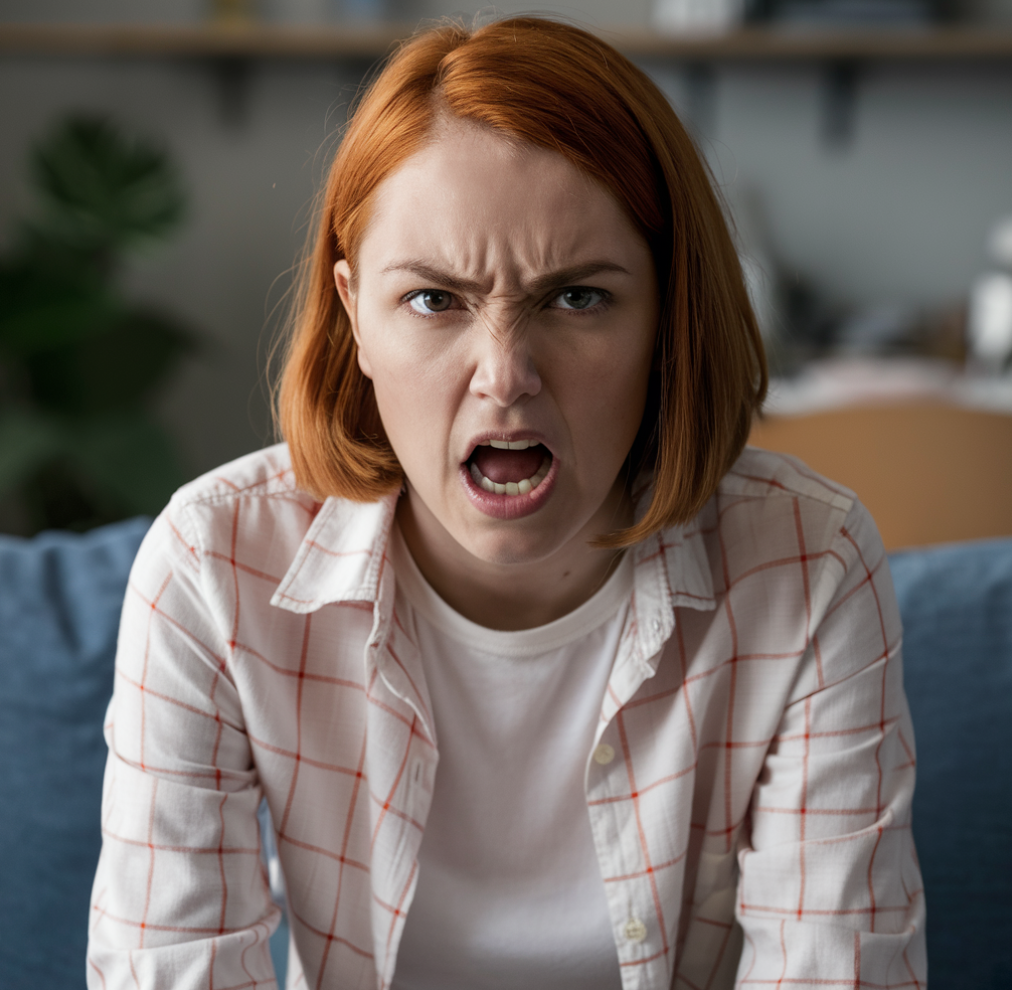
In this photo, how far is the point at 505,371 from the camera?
2.54ft

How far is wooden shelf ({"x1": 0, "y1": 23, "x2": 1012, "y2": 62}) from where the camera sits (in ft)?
8.66

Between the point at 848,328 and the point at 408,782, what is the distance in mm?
2286

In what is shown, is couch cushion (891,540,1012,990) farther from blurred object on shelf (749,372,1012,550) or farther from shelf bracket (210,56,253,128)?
shelf bracket (210,56,253,128)

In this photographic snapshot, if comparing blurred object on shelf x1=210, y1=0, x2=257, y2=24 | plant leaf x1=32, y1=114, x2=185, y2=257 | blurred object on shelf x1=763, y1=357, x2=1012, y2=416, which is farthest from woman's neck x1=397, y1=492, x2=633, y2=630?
blurred object on shelf x1=210, y1=0, x2=257, y2=24

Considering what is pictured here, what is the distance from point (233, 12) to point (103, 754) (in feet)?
7.49

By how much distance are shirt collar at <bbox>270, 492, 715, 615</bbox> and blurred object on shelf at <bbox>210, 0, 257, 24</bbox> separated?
7.39 feet

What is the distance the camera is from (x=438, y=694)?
37.9 inches

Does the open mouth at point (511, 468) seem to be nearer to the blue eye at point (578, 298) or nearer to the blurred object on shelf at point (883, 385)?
the blue eye at point (578, 298)

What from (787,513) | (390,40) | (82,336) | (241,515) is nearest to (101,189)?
(82,336)

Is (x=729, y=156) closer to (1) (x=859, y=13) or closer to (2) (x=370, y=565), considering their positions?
(1) (x=859, y=13)

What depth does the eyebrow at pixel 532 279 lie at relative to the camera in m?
0.78

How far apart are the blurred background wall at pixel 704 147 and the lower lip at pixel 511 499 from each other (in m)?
2.17

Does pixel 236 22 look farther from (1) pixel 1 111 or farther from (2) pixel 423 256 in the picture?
(2) pixel 423 256

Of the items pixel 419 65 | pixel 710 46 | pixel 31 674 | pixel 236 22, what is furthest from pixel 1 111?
pixel 419 65
